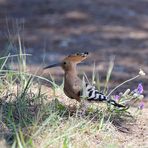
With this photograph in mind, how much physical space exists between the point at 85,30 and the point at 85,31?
0.15 ft

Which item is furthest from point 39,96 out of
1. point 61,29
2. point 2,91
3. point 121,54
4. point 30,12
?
point 30,12

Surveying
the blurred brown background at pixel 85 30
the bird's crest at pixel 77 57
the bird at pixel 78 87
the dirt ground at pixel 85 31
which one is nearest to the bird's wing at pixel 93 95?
the bird at pixel 78 87

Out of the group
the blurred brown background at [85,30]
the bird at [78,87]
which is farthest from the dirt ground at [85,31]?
the bird at [78,87]

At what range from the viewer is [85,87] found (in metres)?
6.53

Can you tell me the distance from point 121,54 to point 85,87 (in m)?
5.08

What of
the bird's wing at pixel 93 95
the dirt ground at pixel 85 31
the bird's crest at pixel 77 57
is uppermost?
the bird's crest at pixel 77 57

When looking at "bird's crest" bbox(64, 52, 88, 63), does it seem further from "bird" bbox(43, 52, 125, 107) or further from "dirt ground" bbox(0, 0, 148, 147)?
"dirt ground" bbox(0, 0, 148, 147)

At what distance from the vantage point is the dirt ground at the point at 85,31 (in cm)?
1107

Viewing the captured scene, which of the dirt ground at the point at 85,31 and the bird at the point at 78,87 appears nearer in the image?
the bird at the point at 78,87

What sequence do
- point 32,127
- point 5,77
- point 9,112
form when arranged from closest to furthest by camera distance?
point 32,127 < point 9,112 < point 5,77

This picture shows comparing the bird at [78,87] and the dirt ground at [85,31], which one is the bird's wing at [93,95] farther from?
the dirt ground at [85,31]

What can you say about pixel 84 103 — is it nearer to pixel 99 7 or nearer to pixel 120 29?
pixel 120 29

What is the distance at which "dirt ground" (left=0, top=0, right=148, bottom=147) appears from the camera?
1107 cm

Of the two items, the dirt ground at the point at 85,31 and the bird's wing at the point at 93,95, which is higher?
the bird's wing at the point at 93,95
